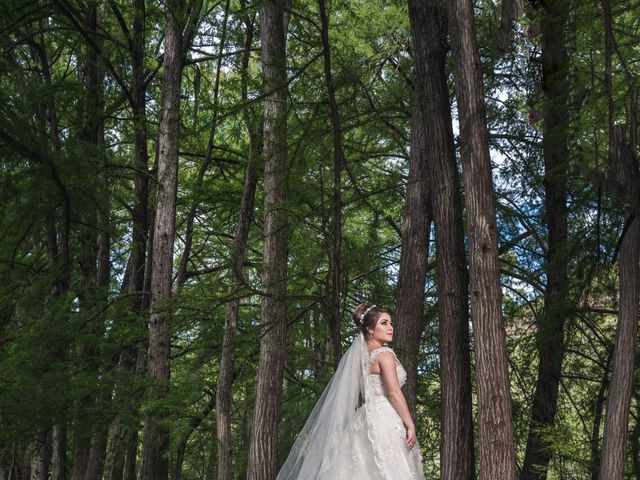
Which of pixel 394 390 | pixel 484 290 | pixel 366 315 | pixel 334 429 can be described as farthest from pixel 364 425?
pixel 484 290

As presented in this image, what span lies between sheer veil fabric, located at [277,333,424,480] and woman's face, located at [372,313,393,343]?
0.50ft

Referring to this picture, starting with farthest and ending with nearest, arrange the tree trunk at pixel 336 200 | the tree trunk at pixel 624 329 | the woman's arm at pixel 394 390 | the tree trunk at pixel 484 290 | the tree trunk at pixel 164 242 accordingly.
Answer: the tree trunk at pixel 164 242, the tree trunk at pixel 336 200, the tree trunk at pixel 624 329, the tree trunk at pixel 484 290, the woman's arm at pixel 394 390

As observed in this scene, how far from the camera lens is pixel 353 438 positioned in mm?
7449

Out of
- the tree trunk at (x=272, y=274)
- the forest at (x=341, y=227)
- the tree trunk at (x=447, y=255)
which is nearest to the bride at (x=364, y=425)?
the forest at (x=341, y=227)

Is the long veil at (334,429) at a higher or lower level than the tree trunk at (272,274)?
lower

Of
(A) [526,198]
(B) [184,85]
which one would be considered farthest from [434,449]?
(B) [184,85]

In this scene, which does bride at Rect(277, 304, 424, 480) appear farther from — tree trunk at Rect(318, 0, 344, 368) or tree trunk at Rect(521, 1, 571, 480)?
tree trunk at Rect(521, 1, 571, 480)

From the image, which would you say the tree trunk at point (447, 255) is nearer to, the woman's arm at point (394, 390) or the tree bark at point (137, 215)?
the woman's arm at point (394, 390)

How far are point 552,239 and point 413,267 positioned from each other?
285cm

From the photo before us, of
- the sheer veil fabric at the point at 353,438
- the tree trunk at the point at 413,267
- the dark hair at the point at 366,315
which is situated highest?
the tree trunk at the point at 413,267

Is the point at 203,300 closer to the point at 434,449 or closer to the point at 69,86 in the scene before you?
the point at 69,86

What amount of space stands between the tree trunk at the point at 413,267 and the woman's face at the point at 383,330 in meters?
2.52

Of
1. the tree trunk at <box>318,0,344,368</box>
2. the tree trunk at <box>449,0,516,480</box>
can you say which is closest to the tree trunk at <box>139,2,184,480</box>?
the tree trunk at <box>318,0,344,368</box>

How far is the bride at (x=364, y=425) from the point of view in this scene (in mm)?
7316
